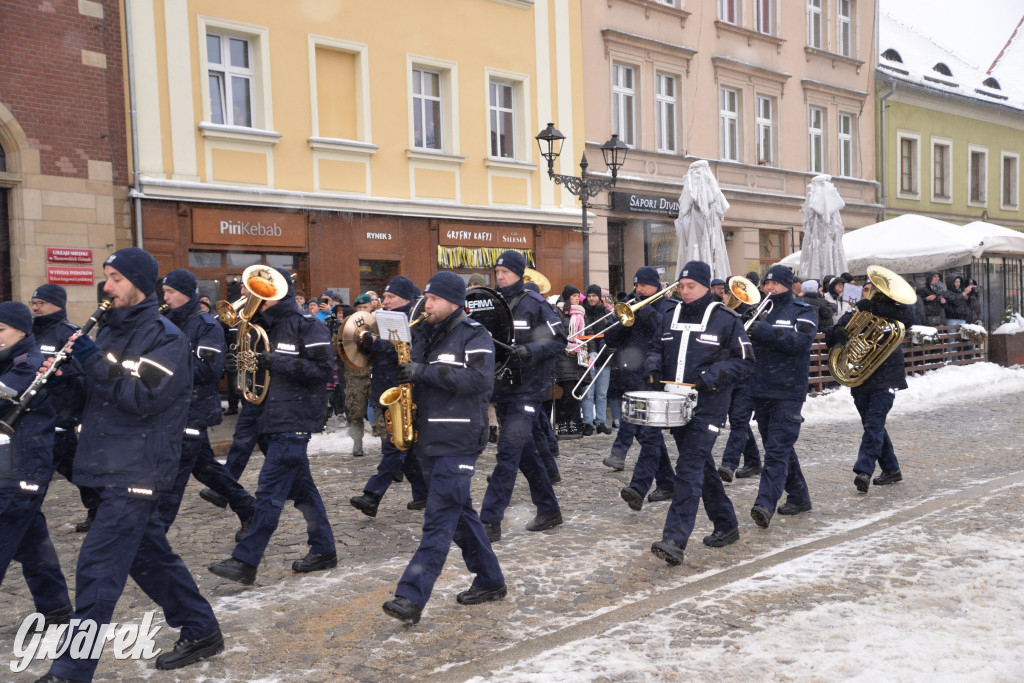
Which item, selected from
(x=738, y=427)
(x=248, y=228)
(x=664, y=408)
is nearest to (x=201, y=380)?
(x=664, y=408)

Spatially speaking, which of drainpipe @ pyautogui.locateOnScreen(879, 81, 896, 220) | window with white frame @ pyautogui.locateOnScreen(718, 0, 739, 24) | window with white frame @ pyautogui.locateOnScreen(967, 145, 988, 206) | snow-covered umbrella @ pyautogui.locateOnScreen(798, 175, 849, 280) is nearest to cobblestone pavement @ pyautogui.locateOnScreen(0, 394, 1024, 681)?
snow-covered umbrella @ pyautogui.locateOnScreen(798, 175, 849, 280)

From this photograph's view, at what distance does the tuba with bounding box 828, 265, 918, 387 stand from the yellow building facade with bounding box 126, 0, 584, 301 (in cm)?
973

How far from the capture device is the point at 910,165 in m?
30.0

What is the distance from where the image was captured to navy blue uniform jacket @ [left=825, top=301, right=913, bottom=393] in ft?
28.2

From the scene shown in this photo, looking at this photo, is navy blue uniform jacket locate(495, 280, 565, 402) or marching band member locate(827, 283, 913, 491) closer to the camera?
navy blue uniform jacket locate(495, 280, 565, 402)

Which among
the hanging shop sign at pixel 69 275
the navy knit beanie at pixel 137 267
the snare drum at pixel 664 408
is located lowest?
the snare drum at pixel 664 408

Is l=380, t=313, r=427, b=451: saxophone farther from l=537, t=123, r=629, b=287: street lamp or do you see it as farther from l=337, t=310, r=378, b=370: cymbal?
l=537, t=123, r=629, b=287: street lamp

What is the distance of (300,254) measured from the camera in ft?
53.2

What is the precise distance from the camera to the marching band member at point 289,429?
5723 millimetres

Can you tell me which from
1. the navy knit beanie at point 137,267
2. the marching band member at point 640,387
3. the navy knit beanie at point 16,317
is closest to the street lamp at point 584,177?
the marching band member at point 640,387

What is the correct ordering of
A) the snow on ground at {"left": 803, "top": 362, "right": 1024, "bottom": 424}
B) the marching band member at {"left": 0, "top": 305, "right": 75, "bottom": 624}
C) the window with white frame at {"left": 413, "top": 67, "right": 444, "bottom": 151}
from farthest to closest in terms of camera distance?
the window with white frame at {"left": 413, "top": 67, "right": 444, "bottom": 151}, the snow on ground at {"left": 803, "top": 362, "right": 1024, "bottom": 424}, the marching band member at {"left": 0, "top": 305, "right": 75, "bottom": 624}

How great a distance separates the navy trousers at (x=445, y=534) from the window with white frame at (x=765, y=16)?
72.7 ft

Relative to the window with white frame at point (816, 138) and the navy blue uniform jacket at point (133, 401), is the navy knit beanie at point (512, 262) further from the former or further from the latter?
the window with white frame at point (816, 138)

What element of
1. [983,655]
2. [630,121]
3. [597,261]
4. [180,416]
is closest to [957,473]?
[983,655]
